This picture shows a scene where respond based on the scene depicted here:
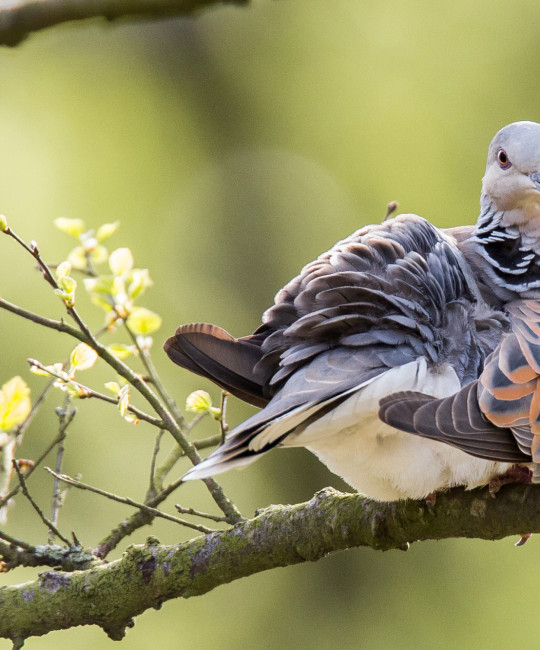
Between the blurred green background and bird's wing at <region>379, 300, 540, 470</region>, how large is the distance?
13.9 ft

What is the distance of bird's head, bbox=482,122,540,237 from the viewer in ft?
9.49

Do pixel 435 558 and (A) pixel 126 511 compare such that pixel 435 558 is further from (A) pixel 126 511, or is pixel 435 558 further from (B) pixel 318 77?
(B) pixel 318 77

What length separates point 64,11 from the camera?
7.98 feet

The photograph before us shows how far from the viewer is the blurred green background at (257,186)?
6.48m

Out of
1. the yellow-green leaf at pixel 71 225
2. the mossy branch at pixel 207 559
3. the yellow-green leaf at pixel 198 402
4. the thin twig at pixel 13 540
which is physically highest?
the yellow-green leaf at pixel 71 225

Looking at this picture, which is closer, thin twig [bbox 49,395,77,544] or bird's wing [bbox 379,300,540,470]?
bird's wing [bbox 379,300,540,470]

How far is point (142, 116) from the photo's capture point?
7852mm

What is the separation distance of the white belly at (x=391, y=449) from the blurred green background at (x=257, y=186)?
4014 millimetres

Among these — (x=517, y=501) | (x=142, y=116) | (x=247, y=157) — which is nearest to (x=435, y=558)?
(x=247, y=157)

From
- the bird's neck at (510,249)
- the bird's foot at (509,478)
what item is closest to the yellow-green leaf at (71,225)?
the bird's neck at (510,249)

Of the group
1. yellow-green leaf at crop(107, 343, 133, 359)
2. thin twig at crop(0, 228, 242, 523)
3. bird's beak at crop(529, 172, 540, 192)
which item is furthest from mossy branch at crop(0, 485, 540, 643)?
bird's beak at crop(529, 172, 540, 192)

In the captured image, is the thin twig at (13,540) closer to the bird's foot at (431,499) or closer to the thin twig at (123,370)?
the thin twig at (123,370)

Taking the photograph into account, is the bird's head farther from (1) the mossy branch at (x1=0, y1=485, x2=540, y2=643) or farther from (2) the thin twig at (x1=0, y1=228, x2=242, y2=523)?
(2) the thin twig at (x1=0, y1=228, x2=242, y2=523)


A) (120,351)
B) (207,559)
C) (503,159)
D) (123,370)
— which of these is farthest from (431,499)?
(503,159)
